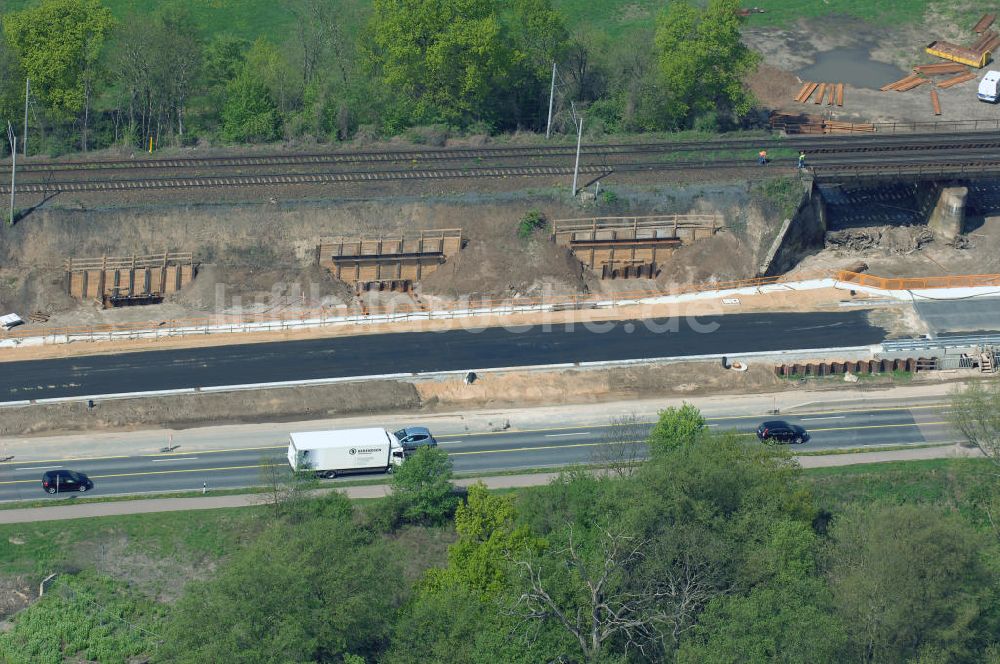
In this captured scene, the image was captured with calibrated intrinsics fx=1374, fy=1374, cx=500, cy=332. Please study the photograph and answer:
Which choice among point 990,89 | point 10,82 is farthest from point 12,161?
point 990,89

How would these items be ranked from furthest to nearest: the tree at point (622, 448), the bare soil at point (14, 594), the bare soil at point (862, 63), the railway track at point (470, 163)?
1. the bare soil at point (862, 63)
2. the railway track at point (470, 163)
3. the tree at point (622, 448)
4. the bare soil at point (14, 594)

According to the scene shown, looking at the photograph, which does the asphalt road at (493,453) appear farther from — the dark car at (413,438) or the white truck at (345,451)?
the dark car at (413,438)

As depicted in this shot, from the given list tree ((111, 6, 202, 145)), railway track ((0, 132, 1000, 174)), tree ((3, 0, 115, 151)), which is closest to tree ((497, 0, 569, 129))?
railway track ((0, 132, 1000, 174))

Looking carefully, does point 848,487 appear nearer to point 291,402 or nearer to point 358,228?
point 291,402

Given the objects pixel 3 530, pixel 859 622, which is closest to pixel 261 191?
pixel 3 530

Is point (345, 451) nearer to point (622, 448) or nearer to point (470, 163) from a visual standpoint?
point (622, 448)

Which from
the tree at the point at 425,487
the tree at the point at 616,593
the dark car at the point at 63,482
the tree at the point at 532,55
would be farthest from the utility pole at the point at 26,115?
the tree at the point at 616,593
